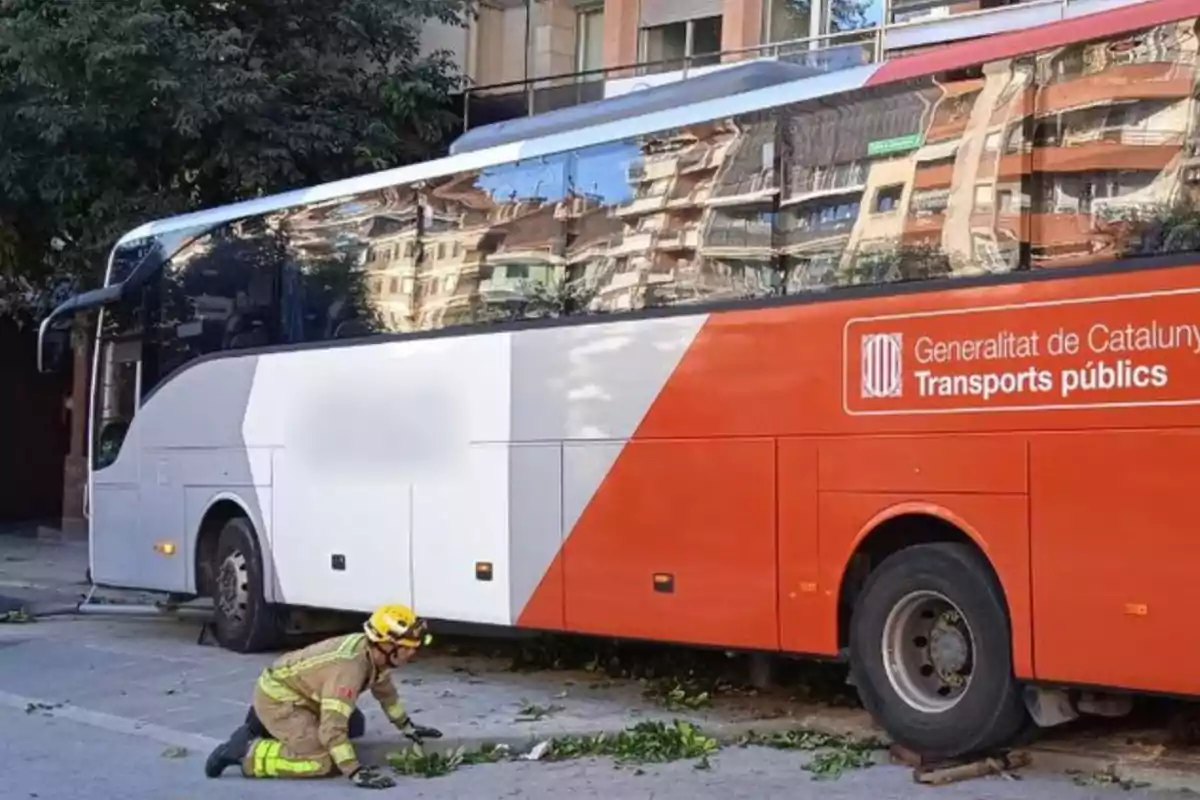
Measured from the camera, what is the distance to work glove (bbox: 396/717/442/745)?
27.9ft

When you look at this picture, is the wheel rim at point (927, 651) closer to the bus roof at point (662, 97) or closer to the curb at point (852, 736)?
the curb at point (852, 736)

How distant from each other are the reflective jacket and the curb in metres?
0.47

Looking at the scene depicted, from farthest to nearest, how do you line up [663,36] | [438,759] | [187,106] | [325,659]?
1. [663,36]
2. [187,106]
3. [438,759]
4. [325,659]

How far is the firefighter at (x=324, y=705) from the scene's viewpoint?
26.2 ft

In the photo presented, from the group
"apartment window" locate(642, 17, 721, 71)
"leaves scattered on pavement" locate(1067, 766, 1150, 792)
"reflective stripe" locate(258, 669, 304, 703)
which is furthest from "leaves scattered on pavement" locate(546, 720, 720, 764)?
"apartment window" locate(642, 17, 721, 71)

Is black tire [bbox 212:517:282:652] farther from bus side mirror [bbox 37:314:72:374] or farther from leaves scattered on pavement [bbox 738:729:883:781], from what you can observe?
leaves scattered on pavement [bbox 738:729:883:781]

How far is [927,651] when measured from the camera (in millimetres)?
8258

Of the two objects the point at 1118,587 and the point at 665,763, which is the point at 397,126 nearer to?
the point at 665,763

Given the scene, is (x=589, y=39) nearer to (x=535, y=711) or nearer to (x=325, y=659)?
(x=535, y=711)

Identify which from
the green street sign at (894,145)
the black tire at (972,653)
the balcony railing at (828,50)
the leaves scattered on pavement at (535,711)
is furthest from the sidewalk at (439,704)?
the balcony railing at (828,50)

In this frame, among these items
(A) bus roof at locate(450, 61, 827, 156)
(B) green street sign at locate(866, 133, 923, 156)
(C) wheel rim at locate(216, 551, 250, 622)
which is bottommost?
(C) wheel rim at locate(216, 551, 250, 622)

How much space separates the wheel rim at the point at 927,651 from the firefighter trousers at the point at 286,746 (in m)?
3.01

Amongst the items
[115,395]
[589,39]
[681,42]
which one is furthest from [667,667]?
[589,39]

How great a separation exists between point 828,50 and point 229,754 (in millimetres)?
11489
